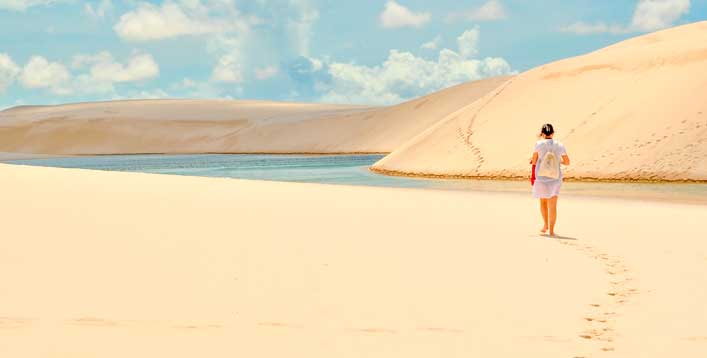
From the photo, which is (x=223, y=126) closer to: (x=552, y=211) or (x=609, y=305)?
(x=552, y=211)

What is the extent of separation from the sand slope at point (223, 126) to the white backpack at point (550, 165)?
5285 cm

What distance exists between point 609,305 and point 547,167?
431cm

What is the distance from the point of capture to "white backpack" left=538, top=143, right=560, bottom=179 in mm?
9911

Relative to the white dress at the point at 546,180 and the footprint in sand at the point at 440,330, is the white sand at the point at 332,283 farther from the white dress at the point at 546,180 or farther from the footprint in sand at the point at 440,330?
the white dress at the point at 546,180

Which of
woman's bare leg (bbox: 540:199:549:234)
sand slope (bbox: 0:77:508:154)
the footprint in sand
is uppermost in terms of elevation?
sand slope (bbox: 0:77:508:154)

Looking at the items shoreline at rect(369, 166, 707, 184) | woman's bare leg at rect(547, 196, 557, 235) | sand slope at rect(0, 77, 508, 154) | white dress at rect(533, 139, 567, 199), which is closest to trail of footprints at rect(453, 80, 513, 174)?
shoreline at rect(369, 166, 707, 184)

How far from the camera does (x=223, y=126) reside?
289 feet

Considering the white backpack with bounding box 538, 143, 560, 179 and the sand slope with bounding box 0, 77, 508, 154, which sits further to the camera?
the sand slope with bounding box 0, 77, 508, 154

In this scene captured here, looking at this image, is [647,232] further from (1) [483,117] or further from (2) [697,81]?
(1) [483,117]

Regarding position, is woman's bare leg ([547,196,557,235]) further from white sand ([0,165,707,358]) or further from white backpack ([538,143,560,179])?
white sand ([0,165,707,358])

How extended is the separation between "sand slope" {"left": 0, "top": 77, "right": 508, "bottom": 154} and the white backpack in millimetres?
52851

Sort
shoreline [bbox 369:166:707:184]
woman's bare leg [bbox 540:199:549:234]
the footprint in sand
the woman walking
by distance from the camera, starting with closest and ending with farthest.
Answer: the footprint in sand < woman's bare leg [bbox 540:199:549:234] < the woman walking < shoreline [bbox 369:166:707:184]

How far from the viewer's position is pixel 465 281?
21.3 feet

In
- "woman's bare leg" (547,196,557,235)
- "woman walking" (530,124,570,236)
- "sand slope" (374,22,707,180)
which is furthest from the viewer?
"sand slope" (374,22,707,180)
